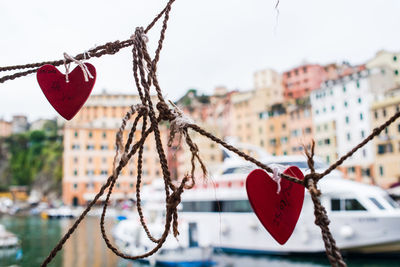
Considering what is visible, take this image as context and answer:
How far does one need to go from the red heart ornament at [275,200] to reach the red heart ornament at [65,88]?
0.67m

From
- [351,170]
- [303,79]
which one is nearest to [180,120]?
[351,170]

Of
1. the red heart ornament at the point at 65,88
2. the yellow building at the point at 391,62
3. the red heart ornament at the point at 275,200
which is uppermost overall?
the yellow building at the point at 391,62

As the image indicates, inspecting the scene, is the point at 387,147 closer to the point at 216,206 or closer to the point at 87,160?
the point at 216,206

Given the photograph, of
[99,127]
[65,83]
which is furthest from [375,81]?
[65,83]

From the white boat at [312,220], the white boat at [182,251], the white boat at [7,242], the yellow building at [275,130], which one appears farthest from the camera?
the yellow building at [275,130]

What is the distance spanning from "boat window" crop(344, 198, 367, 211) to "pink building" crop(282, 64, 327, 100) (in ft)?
130

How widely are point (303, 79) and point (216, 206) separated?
42.2 m

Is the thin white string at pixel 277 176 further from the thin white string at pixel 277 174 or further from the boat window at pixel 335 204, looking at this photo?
the boat window at pixel 335 204

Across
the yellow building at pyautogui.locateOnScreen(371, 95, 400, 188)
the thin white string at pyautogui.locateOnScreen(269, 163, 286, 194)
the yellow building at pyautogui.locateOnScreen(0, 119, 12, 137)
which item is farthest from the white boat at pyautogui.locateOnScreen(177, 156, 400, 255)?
the yellow building at pyautogui.locateOnScreen(0, 119, 12, 137)

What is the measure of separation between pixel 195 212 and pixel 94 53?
12.0 metres

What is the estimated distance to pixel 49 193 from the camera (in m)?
63.5

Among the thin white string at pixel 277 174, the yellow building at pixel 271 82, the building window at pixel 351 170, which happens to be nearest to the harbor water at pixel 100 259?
the thin white string at pixel 277 174

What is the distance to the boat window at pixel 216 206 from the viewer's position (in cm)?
1220

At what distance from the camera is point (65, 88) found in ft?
4.99
